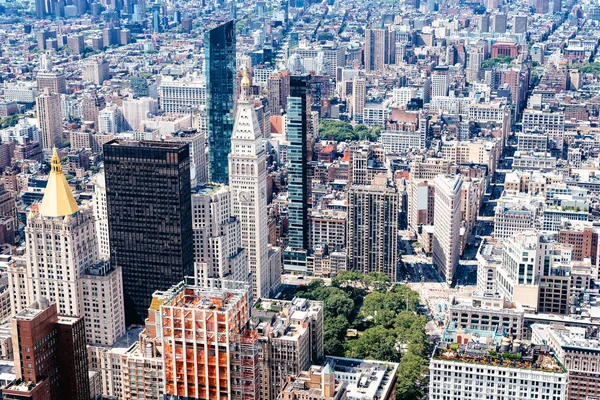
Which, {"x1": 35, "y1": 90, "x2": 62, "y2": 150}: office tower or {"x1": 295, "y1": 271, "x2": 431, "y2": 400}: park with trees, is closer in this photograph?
{"x1": 295, "y1": 271, "x2": 431, "y2": 400}: park with trees

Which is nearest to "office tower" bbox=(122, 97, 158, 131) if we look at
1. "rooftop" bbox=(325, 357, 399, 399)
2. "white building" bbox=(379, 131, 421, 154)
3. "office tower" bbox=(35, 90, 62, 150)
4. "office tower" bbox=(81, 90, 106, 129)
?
"office tower" bbox=(81, 90, 106, 129)

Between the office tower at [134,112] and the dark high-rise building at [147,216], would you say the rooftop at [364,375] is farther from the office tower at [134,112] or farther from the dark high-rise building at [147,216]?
the office tower at [134,112]

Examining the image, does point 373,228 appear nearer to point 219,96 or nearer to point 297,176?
point 297,176

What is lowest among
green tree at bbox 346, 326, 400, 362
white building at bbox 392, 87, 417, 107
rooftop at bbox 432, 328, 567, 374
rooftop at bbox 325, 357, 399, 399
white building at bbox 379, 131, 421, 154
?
green tree at bbox 346, 326, 400, 362

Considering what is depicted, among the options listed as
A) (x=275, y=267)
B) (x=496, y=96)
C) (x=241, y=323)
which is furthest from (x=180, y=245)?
(x=496, y=96)

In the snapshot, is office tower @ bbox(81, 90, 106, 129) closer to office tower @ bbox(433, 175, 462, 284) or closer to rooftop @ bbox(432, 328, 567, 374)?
office tower @ bbox(433, 175, 462, 284)

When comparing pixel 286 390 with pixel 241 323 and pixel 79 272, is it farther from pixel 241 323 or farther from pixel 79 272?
pixel 79 272
